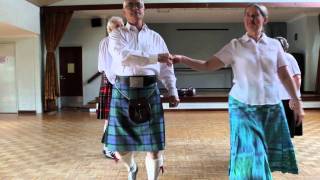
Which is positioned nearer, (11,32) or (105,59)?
(105,59)

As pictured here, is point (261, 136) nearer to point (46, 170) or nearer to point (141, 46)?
point (141, 46)

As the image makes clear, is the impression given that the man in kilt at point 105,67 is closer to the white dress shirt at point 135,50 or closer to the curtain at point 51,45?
the white dress shirt at point 135,50

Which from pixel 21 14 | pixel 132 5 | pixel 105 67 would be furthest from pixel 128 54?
pixel 21 14

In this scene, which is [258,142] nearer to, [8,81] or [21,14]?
[21,14]

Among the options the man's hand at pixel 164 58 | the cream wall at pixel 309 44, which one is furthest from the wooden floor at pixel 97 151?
the cream wall at pixel 309 44

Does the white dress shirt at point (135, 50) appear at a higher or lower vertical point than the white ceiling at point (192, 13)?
lower

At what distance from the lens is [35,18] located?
8.95 meters

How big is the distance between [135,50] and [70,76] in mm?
8925

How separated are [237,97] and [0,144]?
3862 mm

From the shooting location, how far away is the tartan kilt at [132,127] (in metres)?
2.62

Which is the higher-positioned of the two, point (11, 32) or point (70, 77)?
point (11, 32)

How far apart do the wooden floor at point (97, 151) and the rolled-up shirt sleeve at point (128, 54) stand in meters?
1.23

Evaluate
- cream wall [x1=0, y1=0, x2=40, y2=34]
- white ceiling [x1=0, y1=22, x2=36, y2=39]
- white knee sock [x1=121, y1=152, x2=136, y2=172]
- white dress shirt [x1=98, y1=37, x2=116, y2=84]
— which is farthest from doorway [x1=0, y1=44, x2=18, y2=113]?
white knee sock [x1=121, y1=152, x2=136, y2=172]

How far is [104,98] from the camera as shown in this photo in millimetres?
3885
